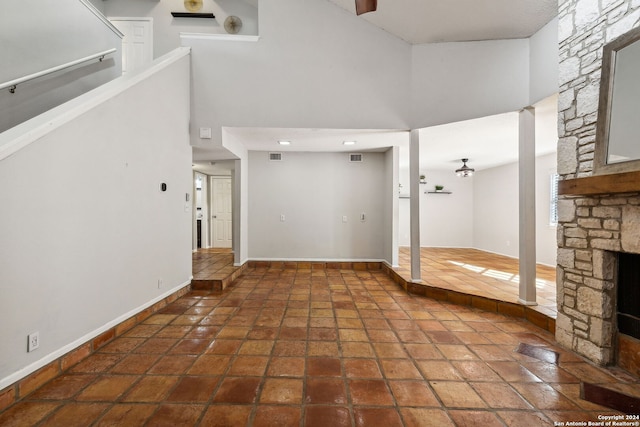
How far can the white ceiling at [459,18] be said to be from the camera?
2.90m

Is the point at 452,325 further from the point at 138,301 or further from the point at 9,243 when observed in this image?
the point at 9,243

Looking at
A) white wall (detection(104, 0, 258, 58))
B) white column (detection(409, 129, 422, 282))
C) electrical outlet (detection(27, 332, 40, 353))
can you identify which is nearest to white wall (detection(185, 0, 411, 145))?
white column (detection(409, 129, 422, 282))

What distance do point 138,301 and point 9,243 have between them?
4.82 feet

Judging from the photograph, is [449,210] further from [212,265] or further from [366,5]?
[366,5]

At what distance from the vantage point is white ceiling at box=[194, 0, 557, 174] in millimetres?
3027

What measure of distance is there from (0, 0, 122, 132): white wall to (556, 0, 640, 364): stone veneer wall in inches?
209

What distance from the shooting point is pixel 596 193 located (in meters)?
2.03

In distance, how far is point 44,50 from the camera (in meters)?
2.98

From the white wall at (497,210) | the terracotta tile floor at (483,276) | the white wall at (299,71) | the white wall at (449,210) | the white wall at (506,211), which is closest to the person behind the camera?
the terracotta tile floor at (483,276)

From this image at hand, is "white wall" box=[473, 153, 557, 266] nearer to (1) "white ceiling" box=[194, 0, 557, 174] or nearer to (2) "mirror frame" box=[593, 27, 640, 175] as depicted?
(1) "white ceiling" box=[194, 0, 557, 174]

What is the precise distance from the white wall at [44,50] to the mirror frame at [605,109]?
208 inches

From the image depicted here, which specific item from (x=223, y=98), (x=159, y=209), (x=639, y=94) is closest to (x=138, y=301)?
(x=159, y=209)

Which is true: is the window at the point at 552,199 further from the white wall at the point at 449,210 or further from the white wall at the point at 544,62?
the white wall at the point at 544,62

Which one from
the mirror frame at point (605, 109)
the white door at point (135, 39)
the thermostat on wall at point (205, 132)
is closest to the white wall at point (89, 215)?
the thermostat on wall at point (205, 132)
